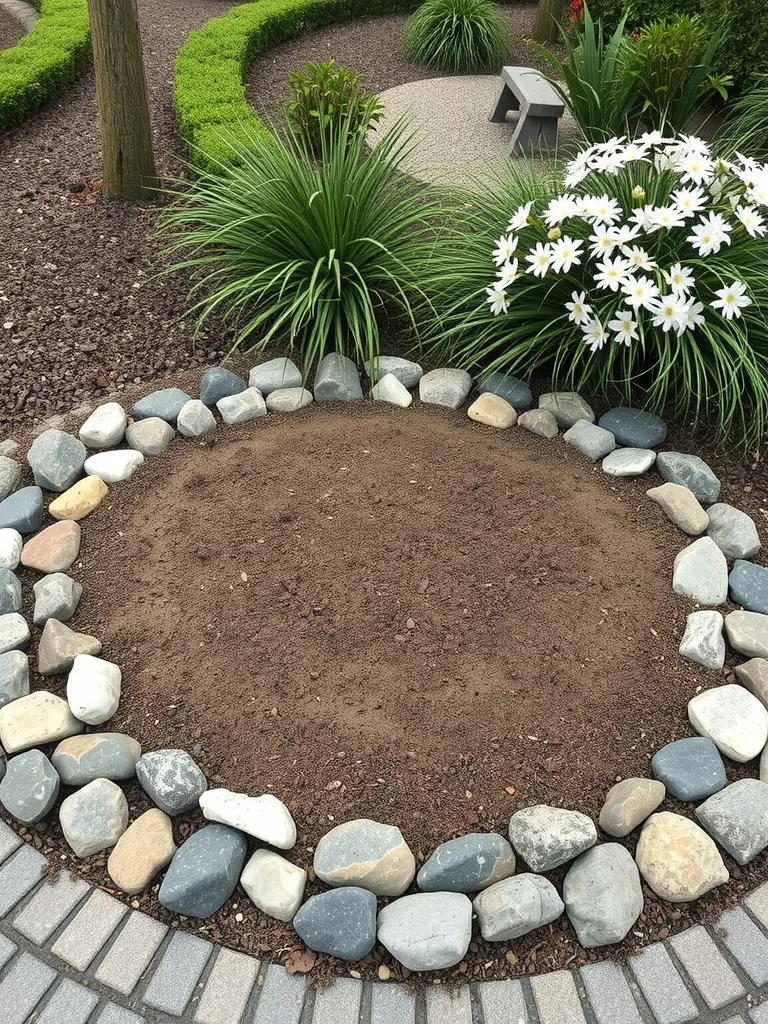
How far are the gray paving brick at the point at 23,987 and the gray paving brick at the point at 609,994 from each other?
3.44 ft

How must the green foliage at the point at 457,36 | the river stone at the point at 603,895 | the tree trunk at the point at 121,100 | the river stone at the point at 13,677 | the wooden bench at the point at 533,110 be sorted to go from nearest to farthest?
the river stone at the point at 603,895 < the river stone at the point at 13,677 < the tree trunk at the point at 121,100 < the wooden bench at the point at 533,110 < the green foliage at the point at 457,36

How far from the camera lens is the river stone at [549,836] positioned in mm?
1722

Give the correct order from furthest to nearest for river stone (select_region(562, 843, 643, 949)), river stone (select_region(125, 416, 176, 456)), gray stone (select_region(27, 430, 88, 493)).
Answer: river stone (select_region(125, 416, 176, 456)) < gray stone (select_region(27, 430, 88, 493)) < river stone (select_region(562, 843, 643, 949))

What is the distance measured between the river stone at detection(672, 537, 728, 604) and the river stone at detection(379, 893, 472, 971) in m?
1.08

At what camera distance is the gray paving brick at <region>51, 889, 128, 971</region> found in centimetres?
162

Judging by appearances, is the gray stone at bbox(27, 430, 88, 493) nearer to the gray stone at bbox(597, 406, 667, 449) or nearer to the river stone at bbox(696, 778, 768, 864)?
the gray stone at bbox(597, 406, 667, 449)

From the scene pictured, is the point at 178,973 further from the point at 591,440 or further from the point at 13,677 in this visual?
the point at 591,440

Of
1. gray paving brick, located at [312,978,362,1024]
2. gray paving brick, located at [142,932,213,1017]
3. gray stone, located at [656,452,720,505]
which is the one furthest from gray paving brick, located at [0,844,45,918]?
gray stone, located at [656,452,720,505]

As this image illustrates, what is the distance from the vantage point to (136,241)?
3.64 meters

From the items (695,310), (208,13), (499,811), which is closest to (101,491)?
(499,811)

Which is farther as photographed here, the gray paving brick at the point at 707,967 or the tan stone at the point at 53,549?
the tan stone at the point at 53,549

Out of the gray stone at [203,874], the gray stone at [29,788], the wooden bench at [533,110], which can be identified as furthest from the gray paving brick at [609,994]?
the wooden bench at [533,110]

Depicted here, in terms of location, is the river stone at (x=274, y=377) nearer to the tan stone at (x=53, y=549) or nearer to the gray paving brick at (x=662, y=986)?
the tan stone at (x=53, y=549)

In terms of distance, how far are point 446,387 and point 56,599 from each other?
4.82 feet
